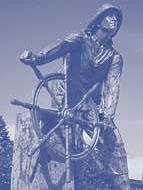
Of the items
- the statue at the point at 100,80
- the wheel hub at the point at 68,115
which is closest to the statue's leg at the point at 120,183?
→ the statue at the point at 100,80

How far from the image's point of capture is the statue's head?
1031 cm

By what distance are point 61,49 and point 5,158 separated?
36.4 ft

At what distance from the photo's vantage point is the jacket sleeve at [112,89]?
992cm

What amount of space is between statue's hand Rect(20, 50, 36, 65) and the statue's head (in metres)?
1.82

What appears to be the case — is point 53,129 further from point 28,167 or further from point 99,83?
point 99,83

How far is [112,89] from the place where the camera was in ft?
33.5

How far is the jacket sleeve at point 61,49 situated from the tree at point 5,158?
8.92m

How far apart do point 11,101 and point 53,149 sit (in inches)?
49.7

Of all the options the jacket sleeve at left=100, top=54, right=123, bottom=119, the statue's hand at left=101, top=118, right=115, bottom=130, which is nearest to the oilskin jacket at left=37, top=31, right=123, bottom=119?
the jacket sleeve at left=100, top=54, right=123, bottom=119

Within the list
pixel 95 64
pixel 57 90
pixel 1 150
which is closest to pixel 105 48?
pixel 95 64

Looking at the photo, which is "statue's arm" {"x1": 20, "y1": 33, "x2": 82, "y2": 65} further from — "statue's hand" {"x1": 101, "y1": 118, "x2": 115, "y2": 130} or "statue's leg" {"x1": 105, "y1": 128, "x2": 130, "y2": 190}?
"statue's leg" {"x1": 105, "y1": 128, "x2": 130, "y2": 190}

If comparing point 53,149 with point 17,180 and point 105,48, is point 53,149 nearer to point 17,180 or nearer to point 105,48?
point 17,180

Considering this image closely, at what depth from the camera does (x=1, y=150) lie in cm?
2022

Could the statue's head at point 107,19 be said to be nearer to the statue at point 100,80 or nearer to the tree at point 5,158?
the statue at point 100,80
